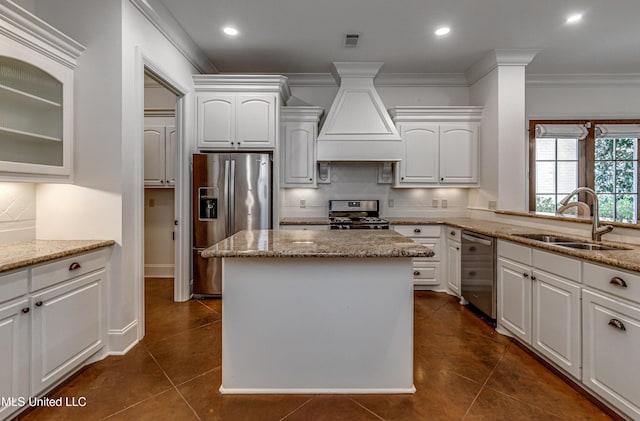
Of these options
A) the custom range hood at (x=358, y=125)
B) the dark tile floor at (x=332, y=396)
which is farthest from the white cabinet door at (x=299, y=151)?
the dark tile floor at (x=332, y=396)

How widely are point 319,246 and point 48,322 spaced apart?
63.6 inches

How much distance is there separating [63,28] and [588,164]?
6024mm

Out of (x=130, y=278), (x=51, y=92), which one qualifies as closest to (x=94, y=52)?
(x=51, y=92)

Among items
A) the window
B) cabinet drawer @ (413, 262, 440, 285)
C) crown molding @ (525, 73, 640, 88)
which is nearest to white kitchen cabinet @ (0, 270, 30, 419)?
cabinet drawer @ (413, 262, 440, 285)

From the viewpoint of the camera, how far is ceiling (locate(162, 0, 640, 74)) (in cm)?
287

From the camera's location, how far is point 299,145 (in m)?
4.23

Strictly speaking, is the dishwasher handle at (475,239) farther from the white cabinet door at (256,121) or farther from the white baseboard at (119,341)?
the white baseboard at (119,341)

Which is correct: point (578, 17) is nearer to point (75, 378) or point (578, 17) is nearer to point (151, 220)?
point (75, 378)

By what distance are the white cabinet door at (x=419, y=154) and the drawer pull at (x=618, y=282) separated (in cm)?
267

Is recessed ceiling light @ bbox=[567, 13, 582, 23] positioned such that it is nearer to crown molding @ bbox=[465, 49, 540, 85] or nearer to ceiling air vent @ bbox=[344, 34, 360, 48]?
crown molding @ bbox=[465, 49, 540, 85]

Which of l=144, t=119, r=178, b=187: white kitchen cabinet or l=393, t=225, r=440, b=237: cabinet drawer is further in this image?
l=144, t=119, r=178, b=187: white kitchen cabinet

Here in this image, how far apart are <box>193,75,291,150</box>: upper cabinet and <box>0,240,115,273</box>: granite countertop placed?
1810 millimetres

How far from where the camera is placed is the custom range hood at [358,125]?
404cm

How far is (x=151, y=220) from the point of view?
462 cm
